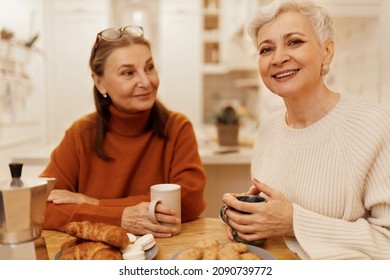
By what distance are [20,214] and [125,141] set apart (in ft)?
1.79

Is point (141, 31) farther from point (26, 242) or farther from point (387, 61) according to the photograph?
point (387, 61)

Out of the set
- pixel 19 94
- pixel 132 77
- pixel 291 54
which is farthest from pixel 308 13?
pixel 19 94

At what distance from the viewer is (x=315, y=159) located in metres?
0.81

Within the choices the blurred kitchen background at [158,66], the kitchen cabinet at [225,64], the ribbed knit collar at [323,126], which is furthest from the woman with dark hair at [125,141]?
the kitchen cabinet at [225,64]

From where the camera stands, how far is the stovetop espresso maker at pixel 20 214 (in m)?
0.55

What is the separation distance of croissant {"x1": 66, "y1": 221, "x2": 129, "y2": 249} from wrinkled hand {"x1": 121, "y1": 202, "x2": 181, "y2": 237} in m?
0.15

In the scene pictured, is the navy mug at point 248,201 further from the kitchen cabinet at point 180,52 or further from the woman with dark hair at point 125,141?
the kitchen cabinet at point 180,52

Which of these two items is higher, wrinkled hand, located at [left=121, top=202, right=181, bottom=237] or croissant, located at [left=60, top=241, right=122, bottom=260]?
croissant, located at [left=60, top=241, right=122, bottom=260]

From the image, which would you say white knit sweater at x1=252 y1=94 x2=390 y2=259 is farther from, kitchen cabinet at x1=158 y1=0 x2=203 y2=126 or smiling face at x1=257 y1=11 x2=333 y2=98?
kitchen cabinet at x1=158 y1=0 x2=203 y2=126

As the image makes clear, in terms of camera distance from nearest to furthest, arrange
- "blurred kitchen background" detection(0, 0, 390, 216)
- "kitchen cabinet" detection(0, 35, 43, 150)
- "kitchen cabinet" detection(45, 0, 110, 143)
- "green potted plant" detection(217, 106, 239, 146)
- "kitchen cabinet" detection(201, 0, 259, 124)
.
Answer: "green potted plant" detection(217, 106, 239, 146)
"blurred kitchen background" detection(0, 0, 390, 216)
"kitchen cabinet" detection(0, 35, 43, 150)
"kitchen cabinet" detection(201, 0, 259, 124)
"kitchen cabinet" detection(45, 0, 110, 143)

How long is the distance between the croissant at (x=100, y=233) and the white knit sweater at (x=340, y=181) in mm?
333

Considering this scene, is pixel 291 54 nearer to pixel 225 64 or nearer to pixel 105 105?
pixel 105 105

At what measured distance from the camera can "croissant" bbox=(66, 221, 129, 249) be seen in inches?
23.4

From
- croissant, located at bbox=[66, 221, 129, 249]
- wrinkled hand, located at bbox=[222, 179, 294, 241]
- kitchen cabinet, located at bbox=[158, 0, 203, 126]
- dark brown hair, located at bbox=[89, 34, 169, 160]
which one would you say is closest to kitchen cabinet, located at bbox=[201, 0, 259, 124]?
kitchen cabinet, located at bbox=[158, 0, 203, 126]
